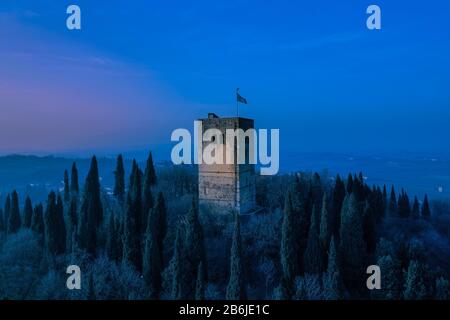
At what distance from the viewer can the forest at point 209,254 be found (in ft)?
55.4

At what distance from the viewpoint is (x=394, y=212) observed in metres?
37.2

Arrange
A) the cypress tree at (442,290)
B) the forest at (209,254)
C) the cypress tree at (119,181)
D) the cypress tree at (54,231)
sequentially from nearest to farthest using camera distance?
the forest at (209,254)
the cypress tree at (442,290)
the cypress tree at (54,231)
the cypress tree at (119,181)

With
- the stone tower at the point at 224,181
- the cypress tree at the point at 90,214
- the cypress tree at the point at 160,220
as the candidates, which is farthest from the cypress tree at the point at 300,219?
the cypress tree at the point at 90,214

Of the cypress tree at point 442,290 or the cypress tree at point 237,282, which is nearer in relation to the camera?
the cypress tree at point 237,282

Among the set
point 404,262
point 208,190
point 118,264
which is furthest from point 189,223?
point 404,262

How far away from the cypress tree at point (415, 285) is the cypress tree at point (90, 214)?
17834mm

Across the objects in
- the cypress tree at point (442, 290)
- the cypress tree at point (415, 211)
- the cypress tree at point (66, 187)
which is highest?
the cypress tree at point (66, 187)

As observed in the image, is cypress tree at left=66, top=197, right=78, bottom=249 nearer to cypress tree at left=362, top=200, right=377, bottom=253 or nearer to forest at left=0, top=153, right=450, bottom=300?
forest at left=0, top=153, right=450, bottom=300

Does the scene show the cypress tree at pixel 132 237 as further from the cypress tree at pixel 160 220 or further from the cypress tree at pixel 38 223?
the cypress tree at pixel 38 223

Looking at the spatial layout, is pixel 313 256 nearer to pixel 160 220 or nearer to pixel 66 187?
pixel 160 220

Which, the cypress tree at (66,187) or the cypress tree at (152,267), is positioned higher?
the cypress tree at (66,187)

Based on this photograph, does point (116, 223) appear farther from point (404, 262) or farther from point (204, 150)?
point (404, 262)
